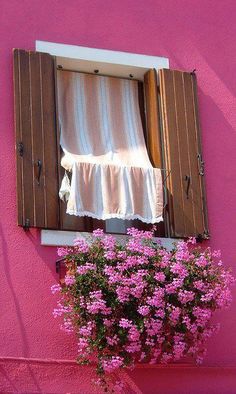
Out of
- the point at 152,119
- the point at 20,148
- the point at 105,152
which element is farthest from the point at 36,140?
the point at 152,119

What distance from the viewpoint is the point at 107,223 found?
962cm

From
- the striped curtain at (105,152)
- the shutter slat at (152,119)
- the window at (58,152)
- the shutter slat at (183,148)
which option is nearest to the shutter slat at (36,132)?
the window at (58,152)

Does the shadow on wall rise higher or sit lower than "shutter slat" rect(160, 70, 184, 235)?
lower

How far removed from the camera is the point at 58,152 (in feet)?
31.0

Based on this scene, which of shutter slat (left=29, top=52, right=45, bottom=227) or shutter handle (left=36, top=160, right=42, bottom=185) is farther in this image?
shutter handle (left=36, top=160, right=42, bottom=185)

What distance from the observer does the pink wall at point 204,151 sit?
8.75m

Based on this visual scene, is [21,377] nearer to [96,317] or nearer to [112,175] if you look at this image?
[96,317]

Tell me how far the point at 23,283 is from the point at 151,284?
3.41ft

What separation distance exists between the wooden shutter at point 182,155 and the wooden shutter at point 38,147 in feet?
2.35

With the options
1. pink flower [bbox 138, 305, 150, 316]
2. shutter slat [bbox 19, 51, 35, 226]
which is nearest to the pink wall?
shutter slat [bbox 19, 51, 35, 226]

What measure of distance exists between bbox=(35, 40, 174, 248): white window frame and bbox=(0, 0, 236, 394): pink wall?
8cm

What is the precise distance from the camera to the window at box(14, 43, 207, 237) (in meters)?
9.20

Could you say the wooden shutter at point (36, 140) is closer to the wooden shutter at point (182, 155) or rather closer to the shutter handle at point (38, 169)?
the shutter handle at point (38, 169)

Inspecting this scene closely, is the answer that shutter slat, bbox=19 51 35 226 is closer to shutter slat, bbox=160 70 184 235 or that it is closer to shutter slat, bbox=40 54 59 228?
shutter slat, bbox=40 54 59 228
